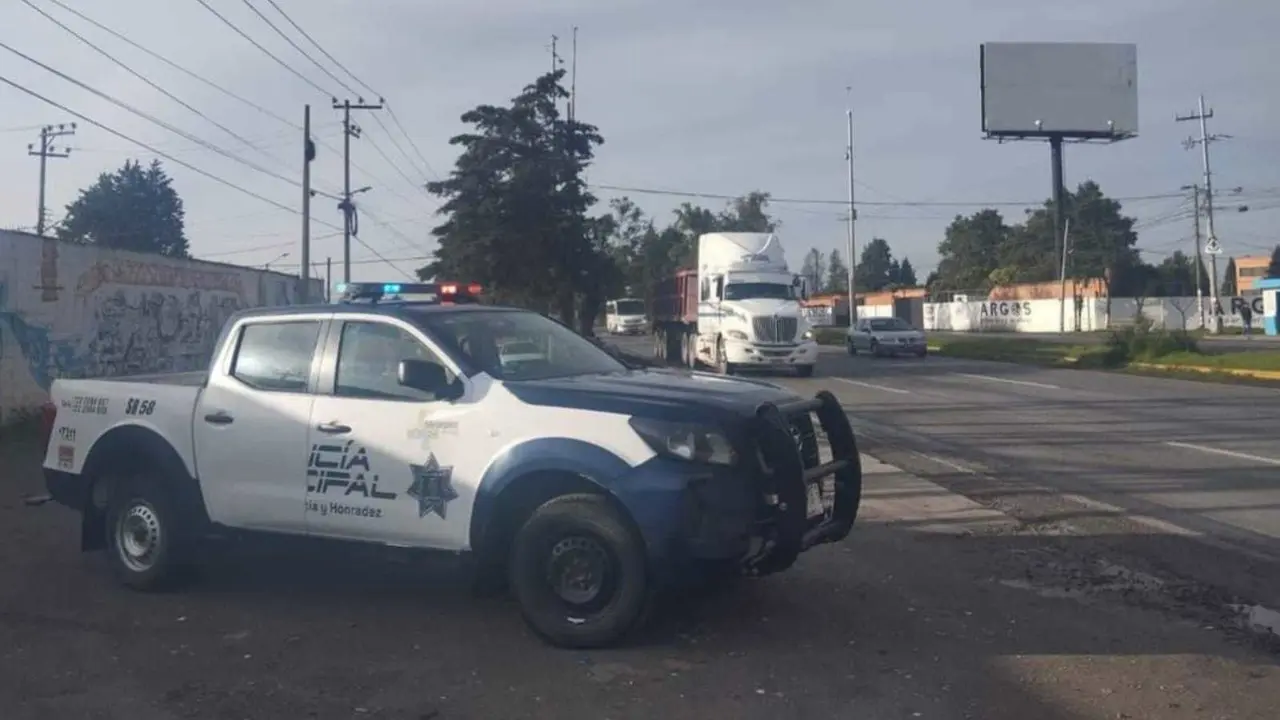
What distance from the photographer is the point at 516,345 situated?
7629mm

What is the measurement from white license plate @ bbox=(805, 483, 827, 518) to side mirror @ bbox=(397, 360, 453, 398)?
6.72 ft

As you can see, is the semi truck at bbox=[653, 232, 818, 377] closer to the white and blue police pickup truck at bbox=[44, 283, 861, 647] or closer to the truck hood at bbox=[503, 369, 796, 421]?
the white and blue police pickup truck at bbox=[44, 283, 861, 647]

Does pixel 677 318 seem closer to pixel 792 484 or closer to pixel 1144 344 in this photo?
pixel 1144 344

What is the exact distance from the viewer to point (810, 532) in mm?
6820

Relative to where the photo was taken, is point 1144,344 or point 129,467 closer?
point 129,467

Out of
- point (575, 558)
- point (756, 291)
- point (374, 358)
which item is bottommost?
point (575, 558)

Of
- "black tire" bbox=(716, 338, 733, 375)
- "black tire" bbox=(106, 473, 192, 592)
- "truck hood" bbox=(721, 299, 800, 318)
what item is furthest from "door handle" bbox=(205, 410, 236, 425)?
"black tire" bbox=(716, 338, 733, 375)

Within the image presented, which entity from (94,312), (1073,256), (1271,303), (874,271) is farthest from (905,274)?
(94,312)

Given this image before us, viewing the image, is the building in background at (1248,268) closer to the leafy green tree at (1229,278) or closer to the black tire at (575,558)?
the leafy green tree at (1229,278)

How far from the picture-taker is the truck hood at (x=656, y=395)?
6391mm

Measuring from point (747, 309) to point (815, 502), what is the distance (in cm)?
2529

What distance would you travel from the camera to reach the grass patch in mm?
30641

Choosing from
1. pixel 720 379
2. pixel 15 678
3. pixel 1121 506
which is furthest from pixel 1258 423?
pixel 15 678

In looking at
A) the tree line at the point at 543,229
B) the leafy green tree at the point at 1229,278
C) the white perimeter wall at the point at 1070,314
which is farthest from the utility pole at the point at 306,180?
the leafy green tree at the point at 1229,278
